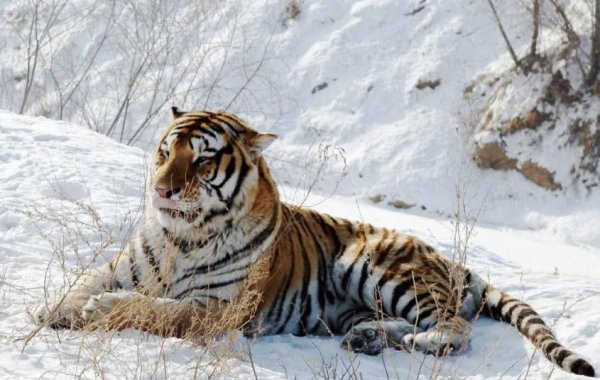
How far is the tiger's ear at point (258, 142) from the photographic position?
15.6ft

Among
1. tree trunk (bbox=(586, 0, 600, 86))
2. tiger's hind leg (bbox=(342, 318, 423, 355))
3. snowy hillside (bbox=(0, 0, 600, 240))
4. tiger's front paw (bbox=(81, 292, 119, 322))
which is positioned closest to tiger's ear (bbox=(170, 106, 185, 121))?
tiger's front paw (bbox=(81, 292, 119, 322))

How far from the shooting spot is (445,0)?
1817 centimetres

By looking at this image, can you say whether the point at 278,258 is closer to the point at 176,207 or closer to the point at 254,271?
the point at 176,207

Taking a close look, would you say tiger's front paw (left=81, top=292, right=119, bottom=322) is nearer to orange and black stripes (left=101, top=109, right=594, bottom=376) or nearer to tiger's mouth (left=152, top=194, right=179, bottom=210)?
orange and black stripes (left=101, top=109, right=594, bottom=376)

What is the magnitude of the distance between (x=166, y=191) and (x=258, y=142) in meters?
0.64

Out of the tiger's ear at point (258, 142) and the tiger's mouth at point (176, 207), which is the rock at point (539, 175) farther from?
the tiger's mouth at point (176, 207)

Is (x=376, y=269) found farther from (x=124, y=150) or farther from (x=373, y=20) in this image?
(x=373, y=20)

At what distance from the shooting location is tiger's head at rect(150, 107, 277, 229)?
4461mm

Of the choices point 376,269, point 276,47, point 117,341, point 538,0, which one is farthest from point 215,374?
point 276,47

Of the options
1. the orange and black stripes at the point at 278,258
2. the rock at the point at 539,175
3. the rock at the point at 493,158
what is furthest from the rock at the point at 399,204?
the orange and black stripes at the point at 278,258

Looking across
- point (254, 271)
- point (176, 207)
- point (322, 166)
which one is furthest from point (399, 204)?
point (254, 271)

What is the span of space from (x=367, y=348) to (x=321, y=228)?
Answer: 1.08 meters

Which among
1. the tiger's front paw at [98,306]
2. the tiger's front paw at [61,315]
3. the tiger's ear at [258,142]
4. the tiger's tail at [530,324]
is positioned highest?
the tiger's ear at [258,142]

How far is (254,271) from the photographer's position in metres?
3.98
